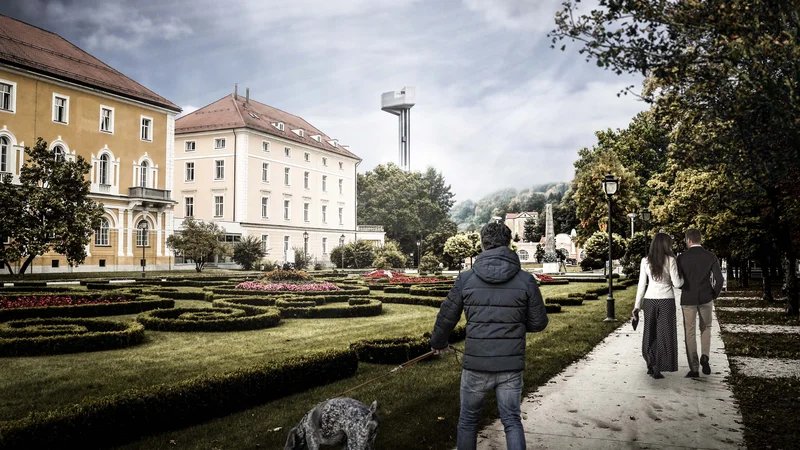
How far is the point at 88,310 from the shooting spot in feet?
40.9

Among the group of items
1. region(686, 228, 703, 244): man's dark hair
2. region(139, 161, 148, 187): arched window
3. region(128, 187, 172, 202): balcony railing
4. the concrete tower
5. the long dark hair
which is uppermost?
the concrete tower

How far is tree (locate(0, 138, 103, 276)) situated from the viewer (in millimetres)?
23328

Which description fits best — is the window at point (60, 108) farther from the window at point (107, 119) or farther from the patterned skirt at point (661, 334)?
the patterned skirt at point (661, 334)

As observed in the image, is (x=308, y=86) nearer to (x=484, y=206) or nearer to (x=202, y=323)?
(x=202, y=323)

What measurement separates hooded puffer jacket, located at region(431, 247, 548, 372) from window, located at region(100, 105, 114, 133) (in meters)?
37.9

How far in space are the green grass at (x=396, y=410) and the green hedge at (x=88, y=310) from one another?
25.5 feet

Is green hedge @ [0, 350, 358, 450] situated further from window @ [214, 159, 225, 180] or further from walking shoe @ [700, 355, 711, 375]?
window @ [214, 159, 225, 180]

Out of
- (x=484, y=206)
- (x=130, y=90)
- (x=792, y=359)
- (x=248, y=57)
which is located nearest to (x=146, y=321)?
(x=792, y=359)

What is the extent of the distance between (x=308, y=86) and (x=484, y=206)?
10142 cm

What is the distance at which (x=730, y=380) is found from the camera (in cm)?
673

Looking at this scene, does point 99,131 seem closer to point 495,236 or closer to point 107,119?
point 107,119

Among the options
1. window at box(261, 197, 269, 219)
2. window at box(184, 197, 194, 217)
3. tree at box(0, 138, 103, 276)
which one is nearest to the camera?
tree at box(0, 138, 103, 276)

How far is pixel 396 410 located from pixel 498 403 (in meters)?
2.11

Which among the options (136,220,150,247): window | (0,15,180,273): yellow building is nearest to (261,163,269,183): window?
(0,15,180,273): yellow building
